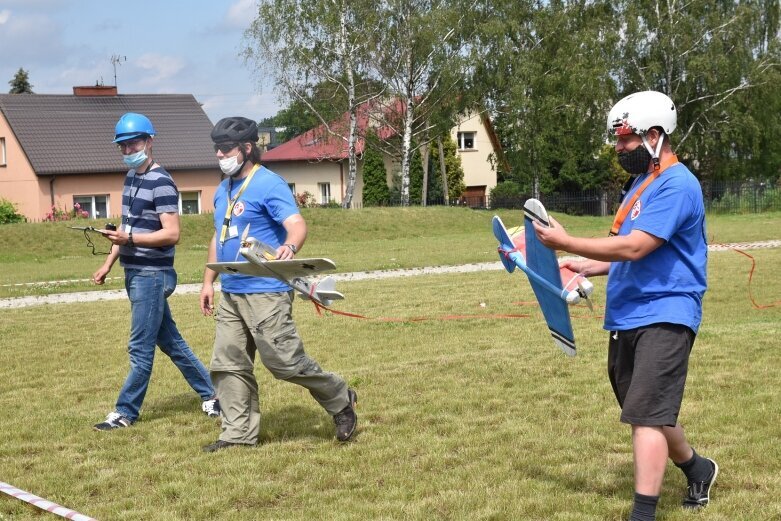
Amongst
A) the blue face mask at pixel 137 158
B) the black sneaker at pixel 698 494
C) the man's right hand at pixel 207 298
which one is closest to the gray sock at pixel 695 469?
the black sneaker at pixel 698 494

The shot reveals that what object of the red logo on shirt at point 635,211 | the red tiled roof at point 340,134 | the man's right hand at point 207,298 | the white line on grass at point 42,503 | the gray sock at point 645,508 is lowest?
the white line on grass at point 42,503

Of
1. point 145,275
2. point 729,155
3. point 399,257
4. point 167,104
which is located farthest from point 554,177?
point 145,275

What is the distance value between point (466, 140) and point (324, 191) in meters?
9.28

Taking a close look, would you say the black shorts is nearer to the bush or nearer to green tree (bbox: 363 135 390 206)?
the bush

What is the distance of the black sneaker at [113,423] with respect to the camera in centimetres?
674

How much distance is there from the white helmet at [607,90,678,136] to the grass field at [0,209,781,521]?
1765 millimetres

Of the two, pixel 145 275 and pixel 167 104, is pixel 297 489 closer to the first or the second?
pixel 145 275

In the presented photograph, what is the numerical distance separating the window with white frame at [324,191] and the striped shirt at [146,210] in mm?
53093

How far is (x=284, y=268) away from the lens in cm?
548

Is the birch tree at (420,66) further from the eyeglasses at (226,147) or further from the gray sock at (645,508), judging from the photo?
the gray sock at (645,508)

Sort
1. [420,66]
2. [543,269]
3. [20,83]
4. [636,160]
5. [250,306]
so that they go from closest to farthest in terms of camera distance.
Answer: [636,160]
[543,269]
[250,306]
[420,66]
[20,83]

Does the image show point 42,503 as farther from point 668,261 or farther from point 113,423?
point 668,261

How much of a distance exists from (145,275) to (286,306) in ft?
4.36

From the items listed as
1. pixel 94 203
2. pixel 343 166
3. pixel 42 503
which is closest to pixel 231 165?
pixel 42 503
